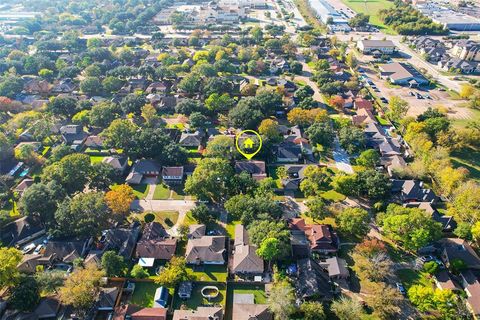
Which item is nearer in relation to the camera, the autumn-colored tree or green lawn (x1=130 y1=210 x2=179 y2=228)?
green lawn (x1=130 y1=210 x2=179 y2=228)

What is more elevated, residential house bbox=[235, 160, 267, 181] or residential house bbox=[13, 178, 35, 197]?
residential house bbox=[235, 160, 267, 181]

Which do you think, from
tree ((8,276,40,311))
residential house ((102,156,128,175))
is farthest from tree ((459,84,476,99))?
tree ((8,276,40,311))

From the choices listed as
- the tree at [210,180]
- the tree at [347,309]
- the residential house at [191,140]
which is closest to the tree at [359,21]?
the residential house at [191,140]

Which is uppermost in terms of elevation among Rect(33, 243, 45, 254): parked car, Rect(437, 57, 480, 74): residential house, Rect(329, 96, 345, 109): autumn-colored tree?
Rect(437, 57, 480, 74): residential house

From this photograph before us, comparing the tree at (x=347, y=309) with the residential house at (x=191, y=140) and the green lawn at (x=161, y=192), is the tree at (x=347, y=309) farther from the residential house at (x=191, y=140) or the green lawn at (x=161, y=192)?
the residential house at (x=191, y=140)

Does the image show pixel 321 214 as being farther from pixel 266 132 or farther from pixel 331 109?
pixel 331 109

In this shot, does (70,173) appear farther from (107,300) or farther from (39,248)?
(107,300)

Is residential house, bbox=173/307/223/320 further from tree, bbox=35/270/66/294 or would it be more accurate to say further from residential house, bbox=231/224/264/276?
tree, bbox=35/270/66/294
